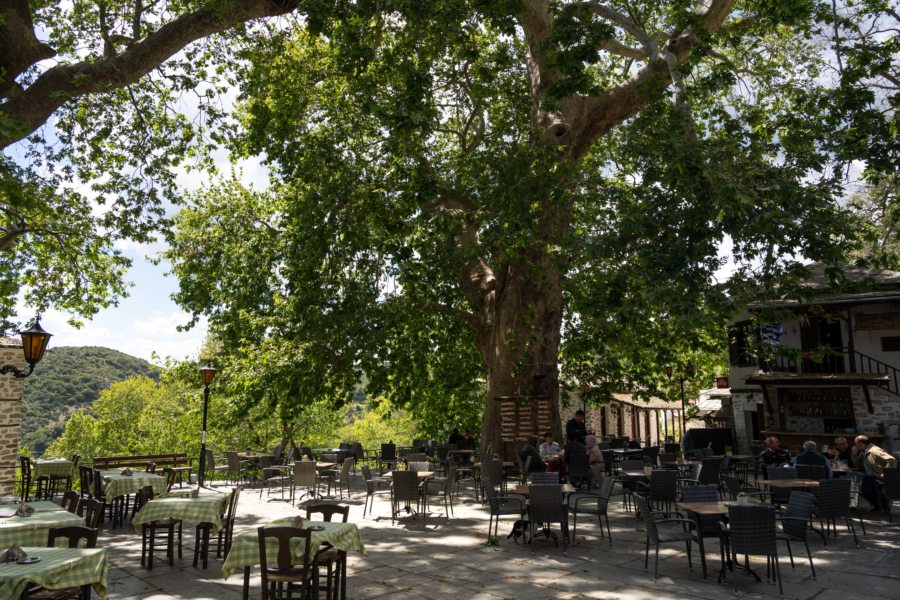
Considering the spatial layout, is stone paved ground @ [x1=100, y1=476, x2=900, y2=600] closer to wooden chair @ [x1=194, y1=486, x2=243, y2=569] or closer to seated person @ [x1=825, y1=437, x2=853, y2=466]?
wooden chair @ [x1=194, y1=486, x2=243, y2=569]

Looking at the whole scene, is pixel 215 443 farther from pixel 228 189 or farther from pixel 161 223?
pixel 161 223

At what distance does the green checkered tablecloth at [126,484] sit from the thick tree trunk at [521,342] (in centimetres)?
768

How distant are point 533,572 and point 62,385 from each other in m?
92.2

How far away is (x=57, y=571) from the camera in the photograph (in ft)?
15.3

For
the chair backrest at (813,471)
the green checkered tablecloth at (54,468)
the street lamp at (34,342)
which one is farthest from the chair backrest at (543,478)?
the green checkered tablecloth at (54,468)

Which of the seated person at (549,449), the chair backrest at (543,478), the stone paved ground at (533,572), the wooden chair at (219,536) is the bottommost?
the stone paved ground at (533,572)

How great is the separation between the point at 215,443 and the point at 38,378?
64030mm

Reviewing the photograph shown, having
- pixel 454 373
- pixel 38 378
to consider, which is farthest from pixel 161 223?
pixel 38 378

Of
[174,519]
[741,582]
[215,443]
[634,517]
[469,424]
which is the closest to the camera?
[741,582]

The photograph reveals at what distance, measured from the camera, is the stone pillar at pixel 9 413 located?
15.6 metres

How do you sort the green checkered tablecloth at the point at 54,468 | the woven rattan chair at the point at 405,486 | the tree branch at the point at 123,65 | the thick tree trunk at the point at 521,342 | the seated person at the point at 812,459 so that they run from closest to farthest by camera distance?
the tree branch at the point at 123,65
the woven rattan chair at the point at 405,486
the seated person at the point at 812,459
the green checkered tablecloth at the point at 54,468
the thick tree trunk at the point at 521,342

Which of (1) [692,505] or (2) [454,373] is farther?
(2) [454,373]

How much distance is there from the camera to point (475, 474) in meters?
13.7

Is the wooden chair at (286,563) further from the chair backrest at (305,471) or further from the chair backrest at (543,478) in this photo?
the chair backrest at (305,471)
